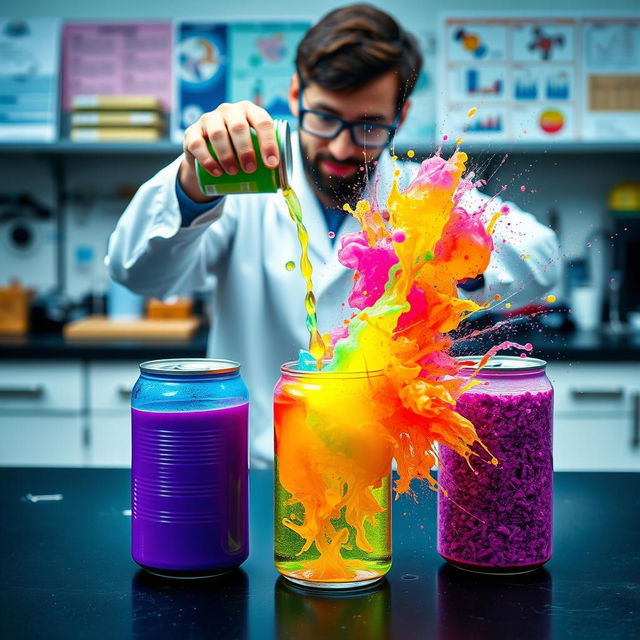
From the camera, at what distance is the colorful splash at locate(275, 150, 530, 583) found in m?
0.68

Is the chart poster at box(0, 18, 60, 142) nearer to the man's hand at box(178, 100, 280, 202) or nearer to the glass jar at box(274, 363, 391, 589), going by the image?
the man's hand at box(178, 100, 280, 202)

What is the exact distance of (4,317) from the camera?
8.79ft

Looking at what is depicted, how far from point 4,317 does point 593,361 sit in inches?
69.8

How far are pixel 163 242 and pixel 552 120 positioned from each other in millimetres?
1921

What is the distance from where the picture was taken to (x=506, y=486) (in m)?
0.74

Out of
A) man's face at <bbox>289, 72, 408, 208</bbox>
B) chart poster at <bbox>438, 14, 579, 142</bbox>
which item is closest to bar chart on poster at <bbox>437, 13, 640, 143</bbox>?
chart poster at <bbox>438, 14, 579, 142</bbox>

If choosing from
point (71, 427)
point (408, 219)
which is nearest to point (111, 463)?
point (71, 427)

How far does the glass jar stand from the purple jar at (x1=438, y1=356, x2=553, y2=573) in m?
0.07

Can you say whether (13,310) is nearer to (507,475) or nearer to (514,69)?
(514,69)

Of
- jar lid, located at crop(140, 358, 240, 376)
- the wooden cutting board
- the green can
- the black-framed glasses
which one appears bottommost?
the wooden cutting board

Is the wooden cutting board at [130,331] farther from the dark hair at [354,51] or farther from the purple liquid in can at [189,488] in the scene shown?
the purple liquid in can at [189,488]

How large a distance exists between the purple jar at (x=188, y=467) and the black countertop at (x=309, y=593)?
0.10 ft

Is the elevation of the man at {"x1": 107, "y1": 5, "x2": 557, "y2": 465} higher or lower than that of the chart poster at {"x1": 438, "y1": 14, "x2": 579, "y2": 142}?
lower

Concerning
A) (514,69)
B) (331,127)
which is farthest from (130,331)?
(514,69)
